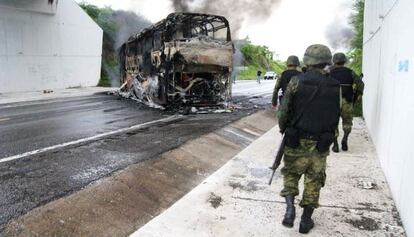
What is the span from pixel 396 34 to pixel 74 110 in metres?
10.8

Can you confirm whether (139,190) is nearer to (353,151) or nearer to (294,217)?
(294,217)

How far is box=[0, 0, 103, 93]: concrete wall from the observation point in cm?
2233

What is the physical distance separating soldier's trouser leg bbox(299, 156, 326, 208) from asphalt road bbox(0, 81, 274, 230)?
2.71m

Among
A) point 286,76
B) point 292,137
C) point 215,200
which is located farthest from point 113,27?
point 292,137

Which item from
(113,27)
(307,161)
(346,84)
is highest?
(113,27)

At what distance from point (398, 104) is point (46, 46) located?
76.3 feet

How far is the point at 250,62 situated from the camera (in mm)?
66500

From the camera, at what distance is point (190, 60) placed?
1273cm

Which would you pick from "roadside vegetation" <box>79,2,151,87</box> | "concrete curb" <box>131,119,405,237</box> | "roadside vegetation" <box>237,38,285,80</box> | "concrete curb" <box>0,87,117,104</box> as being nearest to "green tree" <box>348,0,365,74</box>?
"concrete curb" <box>0,87,117,104</box>

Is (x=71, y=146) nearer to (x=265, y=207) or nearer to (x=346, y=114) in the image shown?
(x=265, y=207)

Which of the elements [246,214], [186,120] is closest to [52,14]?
[186,120]

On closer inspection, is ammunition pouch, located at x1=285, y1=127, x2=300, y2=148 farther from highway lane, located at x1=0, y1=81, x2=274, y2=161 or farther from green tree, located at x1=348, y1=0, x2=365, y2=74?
green tree, located at x1=348, y1=0, x2=365, y2=74

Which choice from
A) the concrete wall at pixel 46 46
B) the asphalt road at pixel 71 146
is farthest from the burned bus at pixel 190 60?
the concrete wall at pixel 46 46

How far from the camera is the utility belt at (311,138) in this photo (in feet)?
13.1
